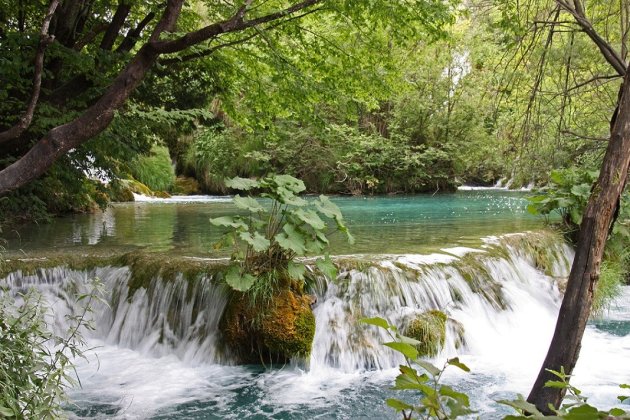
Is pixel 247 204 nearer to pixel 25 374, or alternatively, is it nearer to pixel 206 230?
pixel 25 374

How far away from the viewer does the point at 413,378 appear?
1.36 metres

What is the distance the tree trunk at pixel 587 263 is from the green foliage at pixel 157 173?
19398 millimetres

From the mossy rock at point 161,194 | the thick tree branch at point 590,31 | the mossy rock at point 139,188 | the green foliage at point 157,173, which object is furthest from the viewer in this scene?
the green foliage at point 157,173

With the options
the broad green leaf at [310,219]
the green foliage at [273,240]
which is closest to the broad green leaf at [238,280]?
the green foliage at [273,240]

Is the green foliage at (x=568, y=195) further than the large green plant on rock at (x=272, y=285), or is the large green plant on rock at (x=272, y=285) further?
the green foliage at (x=568, y=195)

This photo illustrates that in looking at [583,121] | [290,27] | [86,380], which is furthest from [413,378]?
[583,121]

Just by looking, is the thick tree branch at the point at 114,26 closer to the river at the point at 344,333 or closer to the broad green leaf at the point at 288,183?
the river at the point at 344,333

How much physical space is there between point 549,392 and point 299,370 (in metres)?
3.42

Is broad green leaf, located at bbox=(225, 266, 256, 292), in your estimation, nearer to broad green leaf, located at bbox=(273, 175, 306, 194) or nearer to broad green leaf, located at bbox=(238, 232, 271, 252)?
broad green leaf, located at bbox=(238, 232, 271, 252)

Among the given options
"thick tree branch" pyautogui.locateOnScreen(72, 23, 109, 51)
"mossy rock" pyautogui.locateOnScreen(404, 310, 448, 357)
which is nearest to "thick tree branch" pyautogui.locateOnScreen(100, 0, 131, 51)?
"thick tree branch" pyautogui.locateOnScreen(72, 23, 109, 51)

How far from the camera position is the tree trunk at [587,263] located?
2.27 m

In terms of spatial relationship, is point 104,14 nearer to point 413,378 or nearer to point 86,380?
point 86,380

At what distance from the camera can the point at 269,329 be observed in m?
5.32

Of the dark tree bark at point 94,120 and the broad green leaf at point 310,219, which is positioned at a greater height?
the dark tree bark at point 94,120
